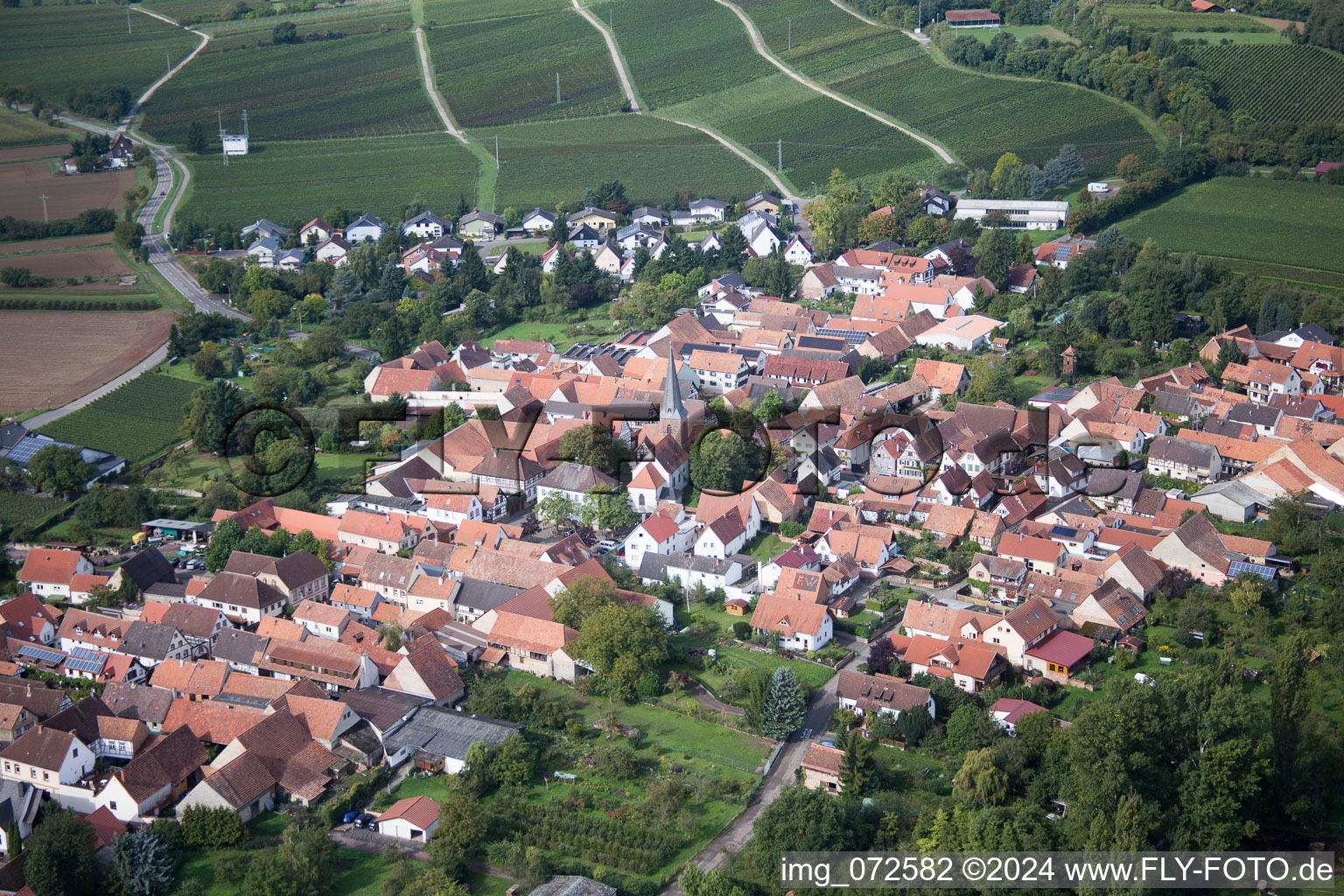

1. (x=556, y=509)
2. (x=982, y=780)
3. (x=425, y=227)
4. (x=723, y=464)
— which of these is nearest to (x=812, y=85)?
(x=425, y=227)

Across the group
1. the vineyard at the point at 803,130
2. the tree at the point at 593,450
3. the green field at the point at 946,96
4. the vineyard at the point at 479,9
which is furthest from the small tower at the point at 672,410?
the vineyard at the point at 479,9

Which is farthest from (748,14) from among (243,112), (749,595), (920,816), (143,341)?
(920,816)

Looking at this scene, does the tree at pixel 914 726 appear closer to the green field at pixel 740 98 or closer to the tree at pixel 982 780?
the tree at pixel 982 780

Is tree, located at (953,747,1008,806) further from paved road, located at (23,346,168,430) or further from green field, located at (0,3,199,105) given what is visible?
green field, located at (0,3,199,105)

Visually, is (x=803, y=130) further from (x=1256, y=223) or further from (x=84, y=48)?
(x=84, y=48)

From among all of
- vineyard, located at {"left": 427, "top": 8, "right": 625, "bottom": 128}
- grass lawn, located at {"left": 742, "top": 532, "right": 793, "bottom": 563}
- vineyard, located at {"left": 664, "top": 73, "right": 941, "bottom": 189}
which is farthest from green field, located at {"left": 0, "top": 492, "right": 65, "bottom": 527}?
vineyard, located at {"left": 427, "top": 8, "right": 625, "bottom": 128}
